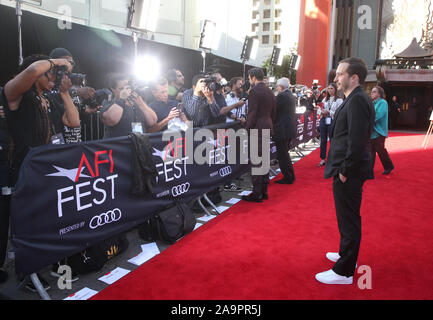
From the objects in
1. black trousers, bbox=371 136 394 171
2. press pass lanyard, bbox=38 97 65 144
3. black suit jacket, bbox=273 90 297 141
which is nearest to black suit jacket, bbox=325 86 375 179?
press pass lanyard, bbox=38 97 65 144

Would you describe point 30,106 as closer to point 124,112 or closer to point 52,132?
point 52,132

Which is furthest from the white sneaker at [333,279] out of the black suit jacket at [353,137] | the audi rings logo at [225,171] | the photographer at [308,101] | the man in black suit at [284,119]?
the photographer at [308,101]

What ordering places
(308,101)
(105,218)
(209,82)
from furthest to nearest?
(308,101) → (209,82) → (105,218)

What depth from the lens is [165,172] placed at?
3.75 meters

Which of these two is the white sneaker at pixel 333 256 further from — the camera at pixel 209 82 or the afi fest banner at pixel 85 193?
the camera at pixel 209 82

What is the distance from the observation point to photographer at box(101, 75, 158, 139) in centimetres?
346

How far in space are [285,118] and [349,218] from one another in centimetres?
347

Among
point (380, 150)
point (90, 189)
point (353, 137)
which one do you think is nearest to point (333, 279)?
point (353, 137)

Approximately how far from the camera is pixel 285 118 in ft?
19.5

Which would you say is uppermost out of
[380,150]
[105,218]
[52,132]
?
[52,132]

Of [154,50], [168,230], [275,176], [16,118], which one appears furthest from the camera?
[154,50]
